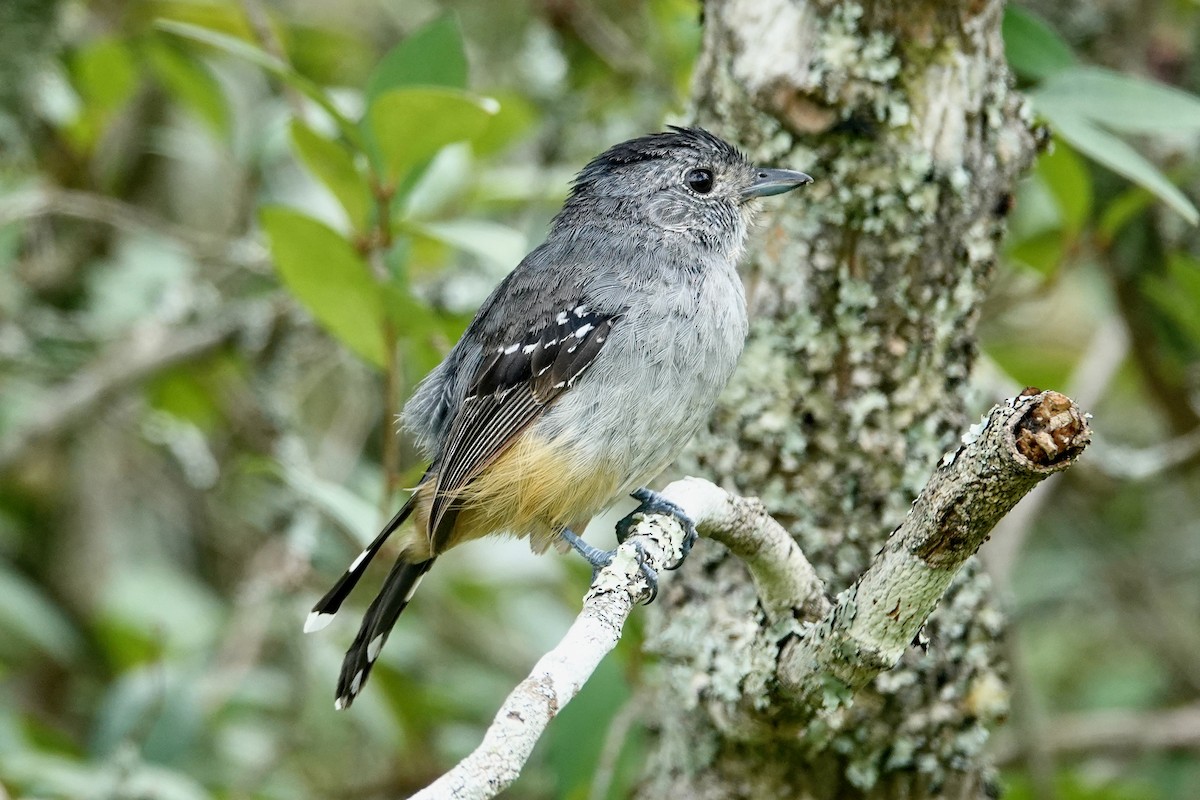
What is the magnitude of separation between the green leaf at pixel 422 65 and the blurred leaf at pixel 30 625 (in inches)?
102

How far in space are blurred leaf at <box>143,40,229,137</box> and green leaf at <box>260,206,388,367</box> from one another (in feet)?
5.45

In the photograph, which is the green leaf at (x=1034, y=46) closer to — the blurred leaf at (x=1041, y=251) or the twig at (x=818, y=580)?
the blurred leaf at (x=1041, y=251)

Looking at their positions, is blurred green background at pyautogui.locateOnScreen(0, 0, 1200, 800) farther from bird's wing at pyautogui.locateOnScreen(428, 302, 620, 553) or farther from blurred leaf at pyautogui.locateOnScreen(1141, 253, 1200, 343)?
bird's wing at pyautogui.locateOnScreen(428, 302, 620, 553)

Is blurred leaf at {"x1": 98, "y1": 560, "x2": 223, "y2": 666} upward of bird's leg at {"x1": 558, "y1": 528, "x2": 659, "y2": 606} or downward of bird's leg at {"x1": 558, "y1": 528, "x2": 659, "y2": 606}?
upward

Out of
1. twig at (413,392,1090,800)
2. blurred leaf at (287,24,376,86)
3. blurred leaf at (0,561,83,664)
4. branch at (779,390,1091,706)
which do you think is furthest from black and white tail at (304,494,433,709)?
blurred leaf at (287,24,376,86)

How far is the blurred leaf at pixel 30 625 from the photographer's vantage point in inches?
186

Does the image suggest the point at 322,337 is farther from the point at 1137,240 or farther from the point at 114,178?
the point at 1137,240

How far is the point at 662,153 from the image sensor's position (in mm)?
3703

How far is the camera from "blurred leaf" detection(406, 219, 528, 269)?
327cm

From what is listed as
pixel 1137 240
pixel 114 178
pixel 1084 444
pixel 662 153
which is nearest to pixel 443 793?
pixel 1084 444

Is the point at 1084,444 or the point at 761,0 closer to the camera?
the point at 1084,444

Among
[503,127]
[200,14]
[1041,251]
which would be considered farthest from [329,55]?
[1041,251]

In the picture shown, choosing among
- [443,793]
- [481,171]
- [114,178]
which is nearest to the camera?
[443,793]

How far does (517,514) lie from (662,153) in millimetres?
1105
